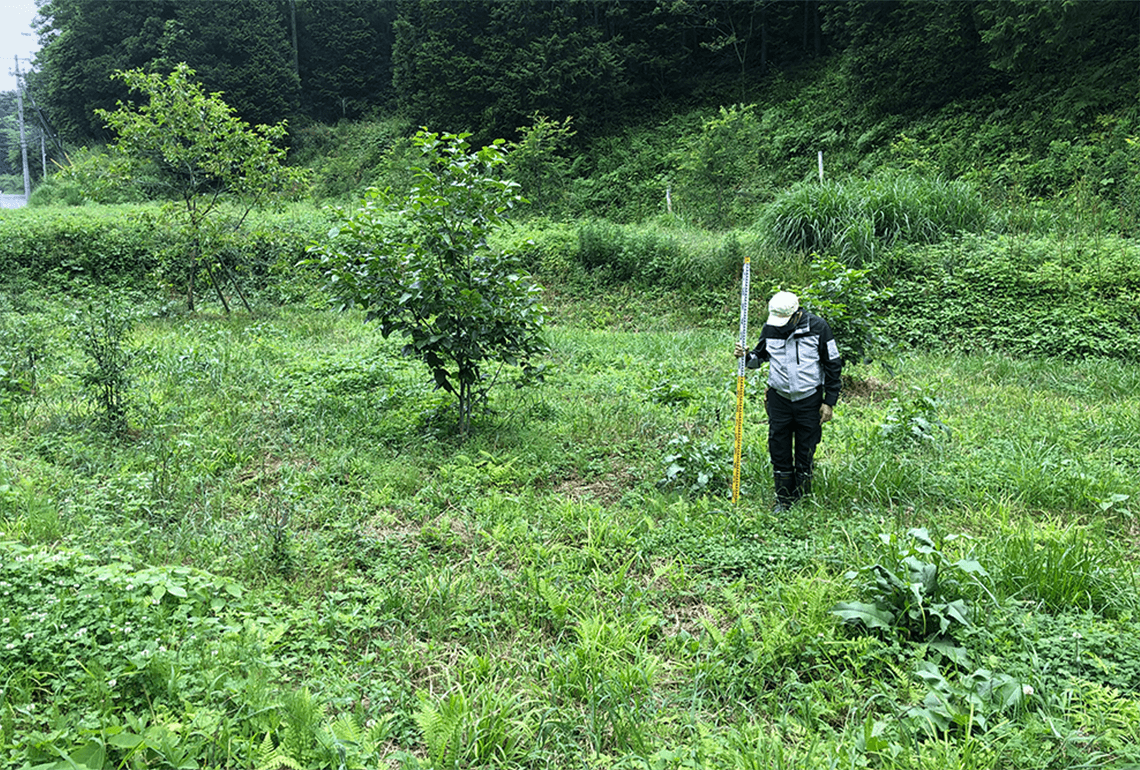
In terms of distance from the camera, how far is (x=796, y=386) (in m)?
4.57

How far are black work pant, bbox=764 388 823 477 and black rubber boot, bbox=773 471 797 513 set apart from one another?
29 millimetres

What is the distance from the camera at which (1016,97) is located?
17.0 m

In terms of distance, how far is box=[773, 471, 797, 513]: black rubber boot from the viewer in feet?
15.8

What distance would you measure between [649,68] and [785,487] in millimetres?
30070

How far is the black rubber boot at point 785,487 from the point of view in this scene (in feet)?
15.8

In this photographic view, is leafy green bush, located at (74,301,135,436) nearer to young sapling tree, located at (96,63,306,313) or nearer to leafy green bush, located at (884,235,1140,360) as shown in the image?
young sapling tree, located at (96,63,306,313)

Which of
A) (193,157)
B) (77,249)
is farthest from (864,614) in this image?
(77,249)

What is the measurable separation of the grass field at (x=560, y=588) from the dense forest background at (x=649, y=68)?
12968mm

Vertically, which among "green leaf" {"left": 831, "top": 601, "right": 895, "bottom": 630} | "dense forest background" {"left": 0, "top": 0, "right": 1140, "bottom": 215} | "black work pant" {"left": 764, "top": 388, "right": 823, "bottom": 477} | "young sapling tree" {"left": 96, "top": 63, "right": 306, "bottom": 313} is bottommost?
"green leaf" {"left": 831, "top": 601, "right": 895, "bottom": 630}

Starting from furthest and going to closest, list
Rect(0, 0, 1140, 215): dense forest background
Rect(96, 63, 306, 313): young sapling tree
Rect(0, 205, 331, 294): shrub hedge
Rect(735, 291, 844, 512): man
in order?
Rect(0, 0, 1140, 215): dense forest background → Rect(0, 205, 331, 294): shrub hedge → Rect(96, 63, 306, 313): young sapling tree → Rect(735, 291, 844, 512): man

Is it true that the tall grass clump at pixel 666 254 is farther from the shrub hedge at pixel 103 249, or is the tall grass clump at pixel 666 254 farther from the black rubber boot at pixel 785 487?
the black rubber boot at pixel 785 487

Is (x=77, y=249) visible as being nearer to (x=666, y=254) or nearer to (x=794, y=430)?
(x=666, y=254)

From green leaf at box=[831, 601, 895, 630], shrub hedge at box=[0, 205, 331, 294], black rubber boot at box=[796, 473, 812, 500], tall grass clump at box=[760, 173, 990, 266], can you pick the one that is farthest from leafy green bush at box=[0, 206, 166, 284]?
green leaf at box=[831, 601, 895, 630]

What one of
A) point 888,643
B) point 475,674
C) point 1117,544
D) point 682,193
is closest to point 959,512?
point 1117,544
